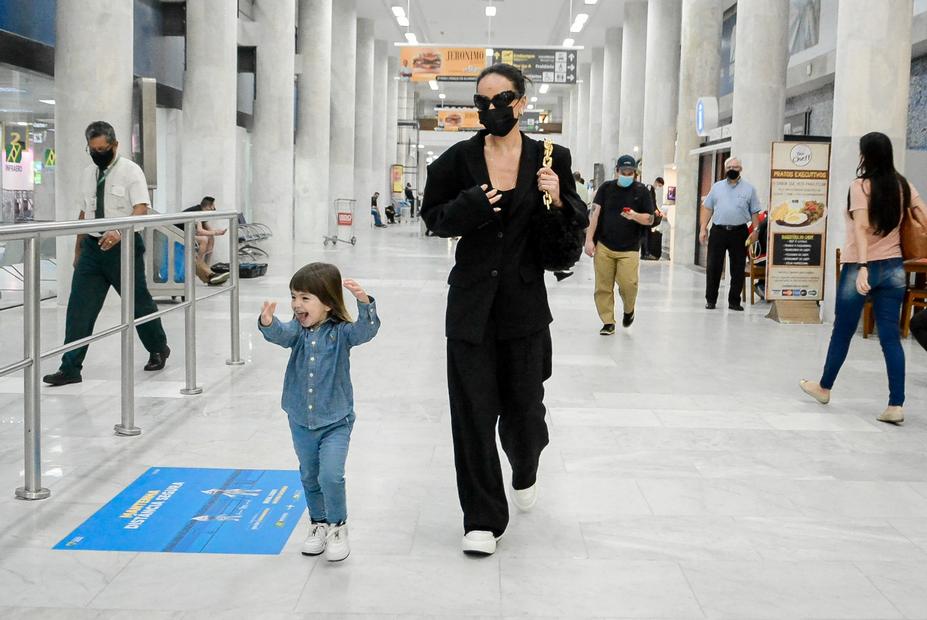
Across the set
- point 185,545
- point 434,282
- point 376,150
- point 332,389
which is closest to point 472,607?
point 332,389

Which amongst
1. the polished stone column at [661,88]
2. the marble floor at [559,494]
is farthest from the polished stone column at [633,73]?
the marble floor at [559,494]

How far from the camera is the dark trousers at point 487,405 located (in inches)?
153

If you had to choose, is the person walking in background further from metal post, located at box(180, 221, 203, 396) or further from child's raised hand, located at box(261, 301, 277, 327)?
child's raised hand, located at box(261, 301, 277, 327)

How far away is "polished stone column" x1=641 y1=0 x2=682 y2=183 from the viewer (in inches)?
974

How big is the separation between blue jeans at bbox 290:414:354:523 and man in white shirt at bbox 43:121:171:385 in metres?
2.38

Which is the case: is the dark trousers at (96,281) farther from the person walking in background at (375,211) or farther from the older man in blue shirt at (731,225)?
the person walking in background at (375,211)

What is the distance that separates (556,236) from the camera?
383 cm

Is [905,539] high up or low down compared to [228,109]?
down

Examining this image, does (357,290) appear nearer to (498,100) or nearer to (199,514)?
(498,100)

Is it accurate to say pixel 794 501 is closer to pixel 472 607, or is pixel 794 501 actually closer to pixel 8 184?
pixel 472 607

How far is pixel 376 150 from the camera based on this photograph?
40031mm

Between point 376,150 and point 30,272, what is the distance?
36.1 m

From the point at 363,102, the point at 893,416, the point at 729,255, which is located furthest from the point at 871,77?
the point at 363,102

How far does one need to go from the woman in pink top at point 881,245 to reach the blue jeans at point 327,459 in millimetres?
3659
